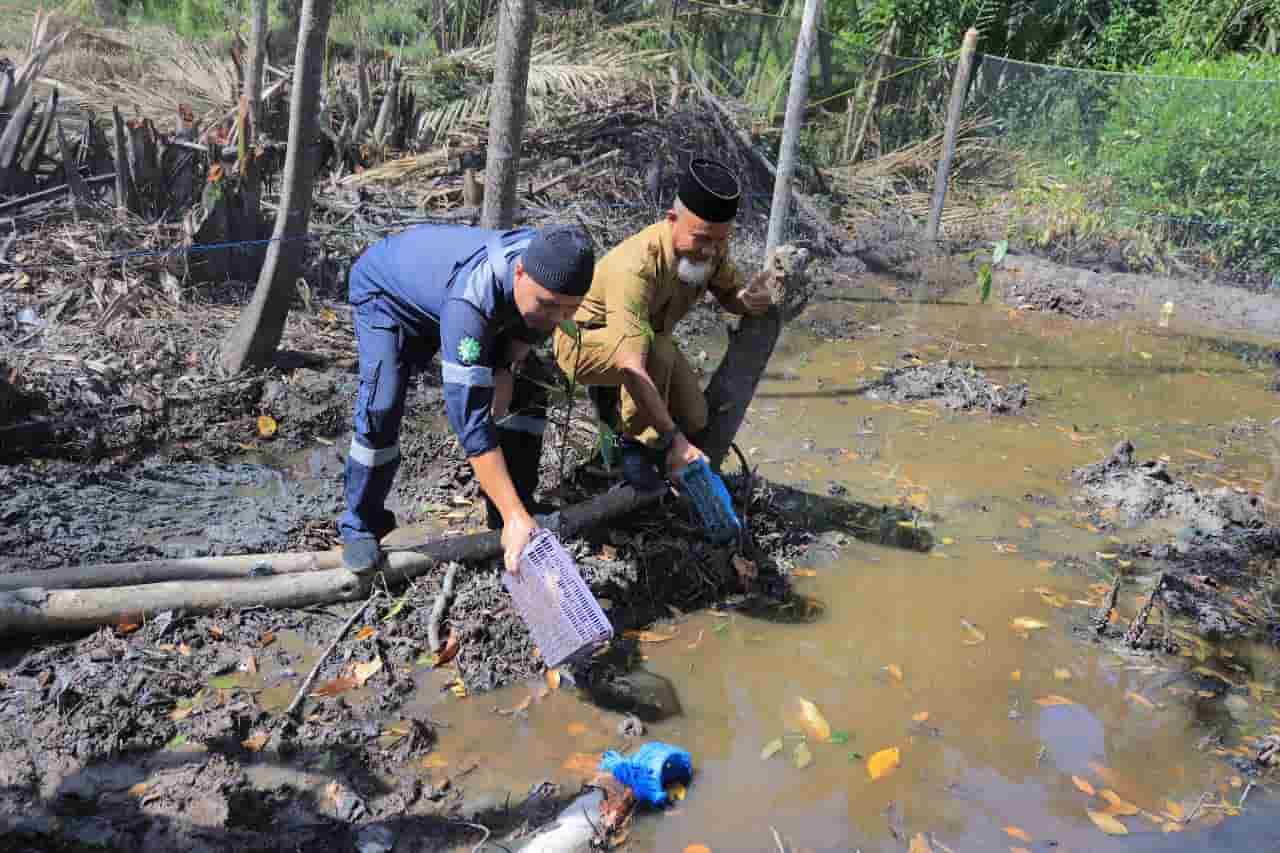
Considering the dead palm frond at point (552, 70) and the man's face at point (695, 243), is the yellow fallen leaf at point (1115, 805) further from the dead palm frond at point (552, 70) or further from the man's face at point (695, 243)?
the dead palm frond at point (552, 70)

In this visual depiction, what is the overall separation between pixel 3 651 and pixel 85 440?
191 cm

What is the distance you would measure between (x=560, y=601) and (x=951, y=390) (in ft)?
16.5

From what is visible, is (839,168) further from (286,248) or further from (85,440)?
(85,440)

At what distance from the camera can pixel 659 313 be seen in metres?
4.43

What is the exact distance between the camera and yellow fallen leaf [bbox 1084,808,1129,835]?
3158mm

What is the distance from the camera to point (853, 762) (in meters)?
3.38

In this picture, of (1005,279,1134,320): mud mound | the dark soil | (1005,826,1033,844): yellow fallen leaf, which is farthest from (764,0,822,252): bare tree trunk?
(1005,826,1033,844): yellow fallen leaf

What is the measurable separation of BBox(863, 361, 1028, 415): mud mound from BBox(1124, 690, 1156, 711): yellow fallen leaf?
11.4 ft

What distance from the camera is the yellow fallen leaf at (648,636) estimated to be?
397 cm

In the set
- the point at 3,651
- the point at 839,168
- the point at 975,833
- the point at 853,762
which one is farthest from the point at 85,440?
the point at 839,168

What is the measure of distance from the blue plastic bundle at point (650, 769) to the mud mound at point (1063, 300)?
8.88 m

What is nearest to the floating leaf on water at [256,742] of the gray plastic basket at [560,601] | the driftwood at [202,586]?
the driftwood at [202,586]

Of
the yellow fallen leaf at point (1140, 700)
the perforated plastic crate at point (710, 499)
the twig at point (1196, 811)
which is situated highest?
the perforated plastic crate at point (710, 499)

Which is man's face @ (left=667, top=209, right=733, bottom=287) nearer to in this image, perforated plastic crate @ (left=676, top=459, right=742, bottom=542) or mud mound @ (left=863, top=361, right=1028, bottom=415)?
perforated plastic crate @ (left=676, top=459, right=742, bottom=542)
